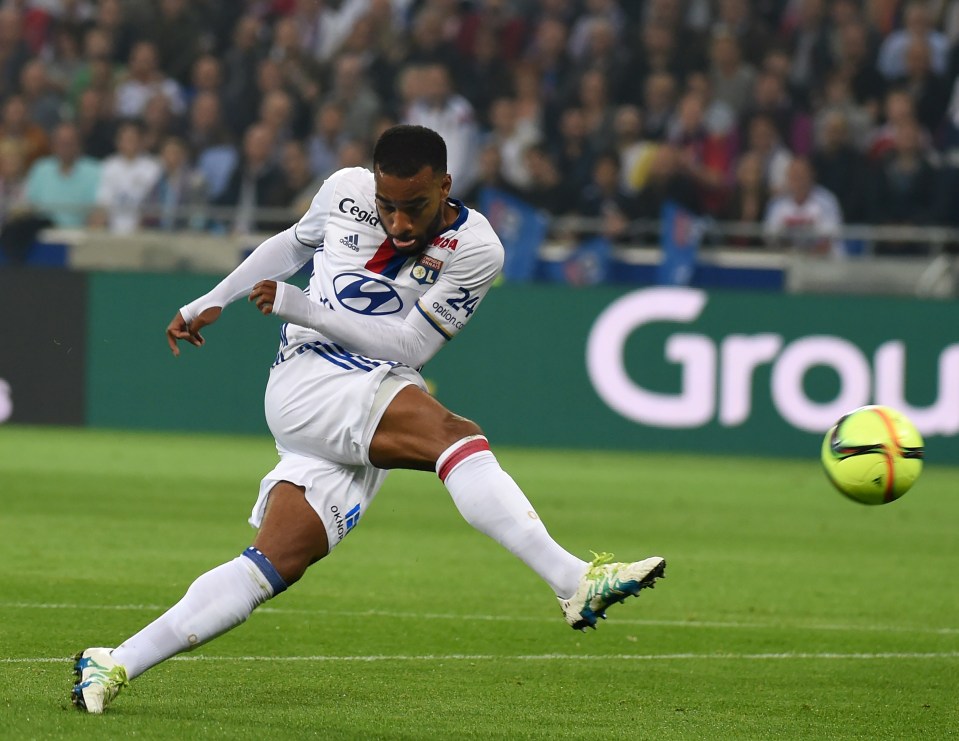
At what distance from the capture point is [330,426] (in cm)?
591

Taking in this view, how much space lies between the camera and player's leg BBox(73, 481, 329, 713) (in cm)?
566

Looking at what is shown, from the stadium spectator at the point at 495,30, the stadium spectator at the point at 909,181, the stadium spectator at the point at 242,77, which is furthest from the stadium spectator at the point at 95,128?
the stadium spectator at the point at 909,181

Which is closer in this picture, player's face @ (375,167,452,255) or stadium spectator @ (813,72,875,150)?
player's face @ (375,167,452,255)

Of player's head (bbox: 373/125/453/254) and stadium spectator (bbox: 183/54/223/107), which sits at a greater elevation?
player's head (bbox: 373/125/453/254)

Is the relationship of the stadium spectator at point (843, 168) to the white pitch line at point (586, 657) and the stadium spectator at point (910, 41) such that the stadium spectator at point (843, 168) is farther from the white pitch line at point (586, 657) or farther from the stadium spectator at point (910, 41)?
the white pitch line at point (586, 657)

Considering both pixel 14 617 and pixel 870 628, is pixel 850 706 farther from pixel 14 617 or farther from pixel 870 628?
pixel 14 617

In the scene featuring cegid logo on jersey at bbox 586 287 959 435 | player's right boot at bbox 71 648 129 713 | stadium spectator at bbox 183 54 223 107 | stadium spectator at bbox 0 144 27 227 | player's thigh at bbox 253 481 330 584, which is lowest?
cegid logo on jersey at bbox 586 287 959 435

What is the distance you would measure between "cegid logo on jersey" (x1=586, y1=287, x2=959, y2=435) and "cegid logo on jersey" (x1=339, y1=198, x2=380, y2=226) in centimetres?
1083

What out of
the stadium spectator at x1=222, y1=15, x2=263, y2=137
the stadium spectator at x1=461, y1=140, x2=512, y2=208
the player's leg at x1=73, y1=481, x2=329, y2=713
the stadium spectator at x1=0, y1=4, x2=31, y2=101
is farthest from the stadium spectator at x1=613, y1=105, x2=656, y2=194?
the player's leg at x1=73, y1=481, x2=329, y2=713

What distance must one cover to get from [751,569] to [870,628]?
1.97 meters

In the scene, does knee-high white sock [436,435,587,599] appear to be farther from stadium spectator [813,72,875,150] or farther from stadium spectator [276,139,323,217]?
stadium spectator [813,72,875,150]

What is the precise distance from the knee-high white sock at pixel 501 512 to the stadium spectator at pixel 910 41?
1413cm

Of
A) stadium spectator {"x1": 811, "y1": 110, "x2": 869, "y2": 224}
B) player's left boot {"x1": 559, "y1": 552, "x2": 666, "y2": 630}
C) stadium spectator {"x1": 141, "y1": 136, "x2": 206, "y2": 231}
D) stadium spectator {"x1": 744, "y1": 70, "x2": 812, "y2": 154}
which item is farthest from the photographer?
stadium spectator {"x1": 141, "y1": 136, "x2": 206, "y2": 231}

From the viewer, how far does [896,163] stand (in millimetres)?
17688
